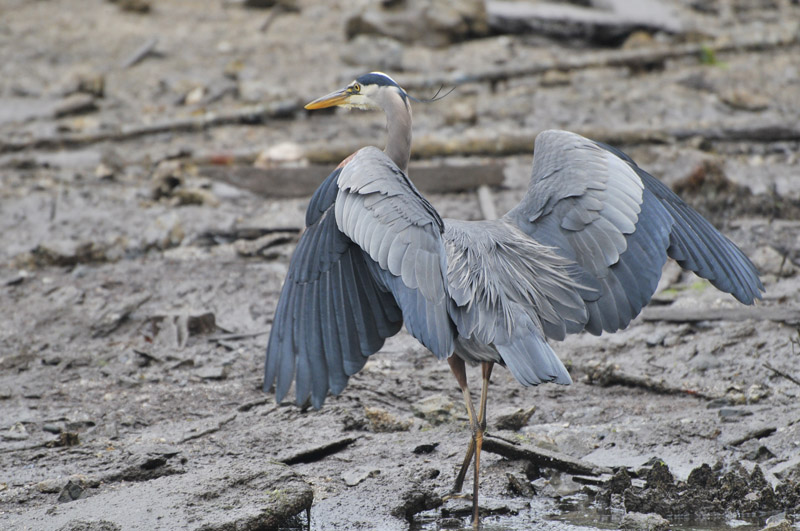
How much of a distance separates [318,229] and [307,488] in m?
1.15

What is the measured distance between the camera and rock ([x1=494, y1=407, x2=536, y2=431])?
502cm

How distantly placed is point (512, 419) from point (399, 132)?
1.64 meters

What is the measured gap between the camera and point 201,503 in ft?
12.5

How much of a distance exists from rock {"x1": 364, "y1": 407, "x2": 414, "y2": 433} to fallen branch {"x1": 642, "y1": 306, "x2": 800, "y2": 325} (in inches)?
83.0

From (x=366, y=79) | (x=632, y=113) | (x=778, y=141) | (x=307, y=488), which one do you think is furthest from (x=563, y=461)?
(x=632, y=113)

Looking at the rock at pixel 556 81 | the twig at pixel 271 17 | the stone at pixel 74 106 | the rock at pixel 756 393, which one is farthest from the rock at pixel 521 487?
the twig at pixel 271 17

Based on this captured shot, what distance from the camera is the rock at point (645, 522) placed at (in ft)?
12.7

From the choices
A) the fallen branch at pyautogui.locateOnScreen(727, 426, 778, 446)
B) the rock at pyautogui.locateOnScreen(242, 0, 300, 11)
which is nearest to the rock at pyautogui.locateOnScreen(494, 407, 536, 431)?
the fallen branch at pyautogui.locateOnScreen(727, 426, 778, 446)

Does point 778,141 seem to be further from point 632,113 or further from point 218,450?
point 218,450

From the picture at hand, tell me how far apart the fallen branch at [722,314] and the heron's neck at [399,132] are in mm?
2240

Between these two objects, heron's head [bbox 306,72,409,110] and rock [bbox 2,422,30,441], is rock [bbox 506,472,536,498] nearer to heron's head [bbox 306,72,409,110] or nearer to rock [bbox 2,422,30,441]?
heron's head [bbox 306,72,409,110]

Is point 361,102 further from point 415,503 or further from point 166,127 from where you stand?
point 166,127

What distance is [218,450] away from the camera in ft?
15.7

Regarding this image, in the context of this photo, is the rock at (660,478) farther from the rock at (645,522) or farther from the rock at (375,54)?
the rock at (375,54)
